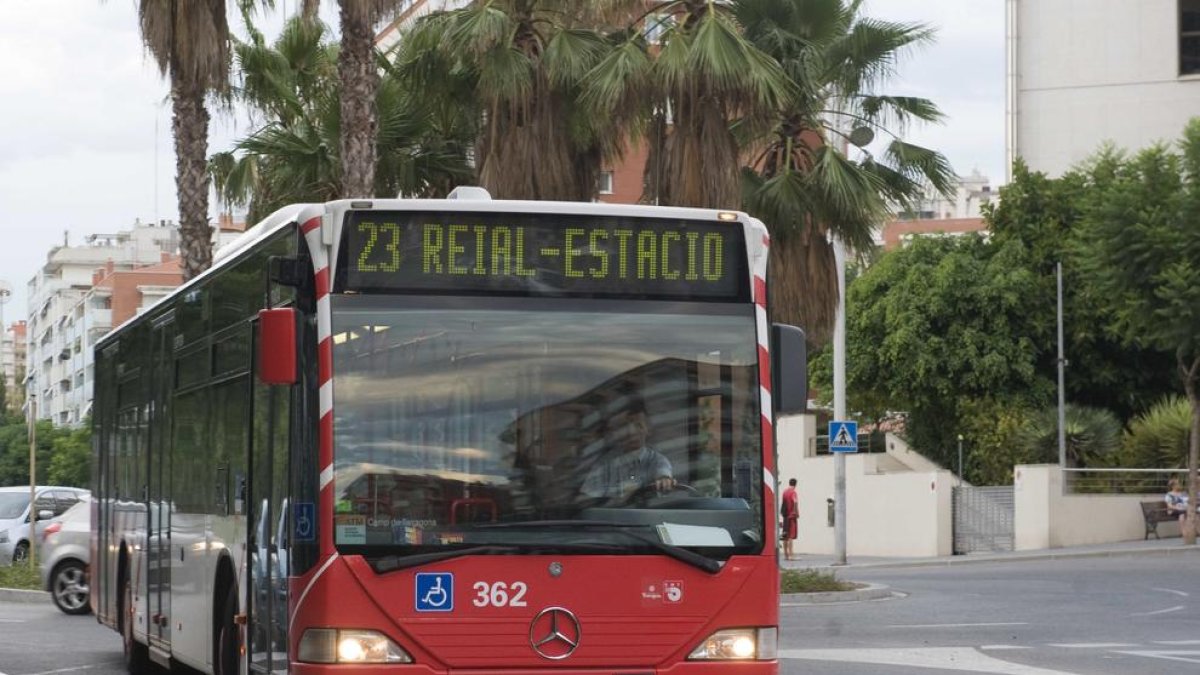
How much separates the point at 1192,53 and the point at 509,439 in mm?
62487

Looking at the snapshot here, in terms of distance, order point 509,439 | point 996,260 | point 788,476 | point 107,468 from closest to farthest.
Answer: point 509,439 → point 107,468 → point 788,476 → point 996,260

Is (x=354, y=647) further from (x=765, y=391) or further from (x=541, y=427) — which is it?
(x=765, y=391)

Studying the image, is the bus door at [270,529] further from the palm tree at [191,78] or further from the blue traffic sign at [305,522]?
the palm tree at [191,78]

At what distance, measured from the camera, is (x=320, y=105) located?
30047 millimetres

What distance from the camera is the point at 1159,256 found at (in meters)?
43.9

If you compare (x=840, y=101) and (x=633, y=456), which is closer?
(x=633, y=456)

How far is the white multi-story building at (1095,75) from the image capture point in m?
67.8

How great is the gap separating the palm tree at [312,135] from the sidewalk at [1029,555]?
12.8m

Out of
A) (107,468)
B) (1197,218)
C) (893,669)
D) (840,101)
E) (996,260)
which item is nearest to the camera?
(893,669)

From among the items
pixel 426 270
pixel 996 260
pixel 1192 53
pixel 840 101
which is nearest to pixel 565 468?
pixel 426 270

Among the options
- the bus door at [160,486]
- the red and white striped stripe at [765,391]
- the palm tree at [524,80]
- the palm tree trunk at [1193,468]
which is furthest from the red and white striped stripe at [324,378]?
the palm tree trunk at [1193,468]

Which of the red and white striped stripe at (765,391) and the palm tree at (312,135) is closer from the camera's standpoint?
the red and white striped stripe at (765,391)

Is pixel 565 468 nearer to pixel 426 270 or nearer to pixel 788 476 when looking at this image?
pixel 426 270

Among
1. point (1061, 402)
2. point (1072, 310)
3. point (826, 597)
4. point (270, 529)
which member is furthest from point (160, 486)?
point (1072, 310)
